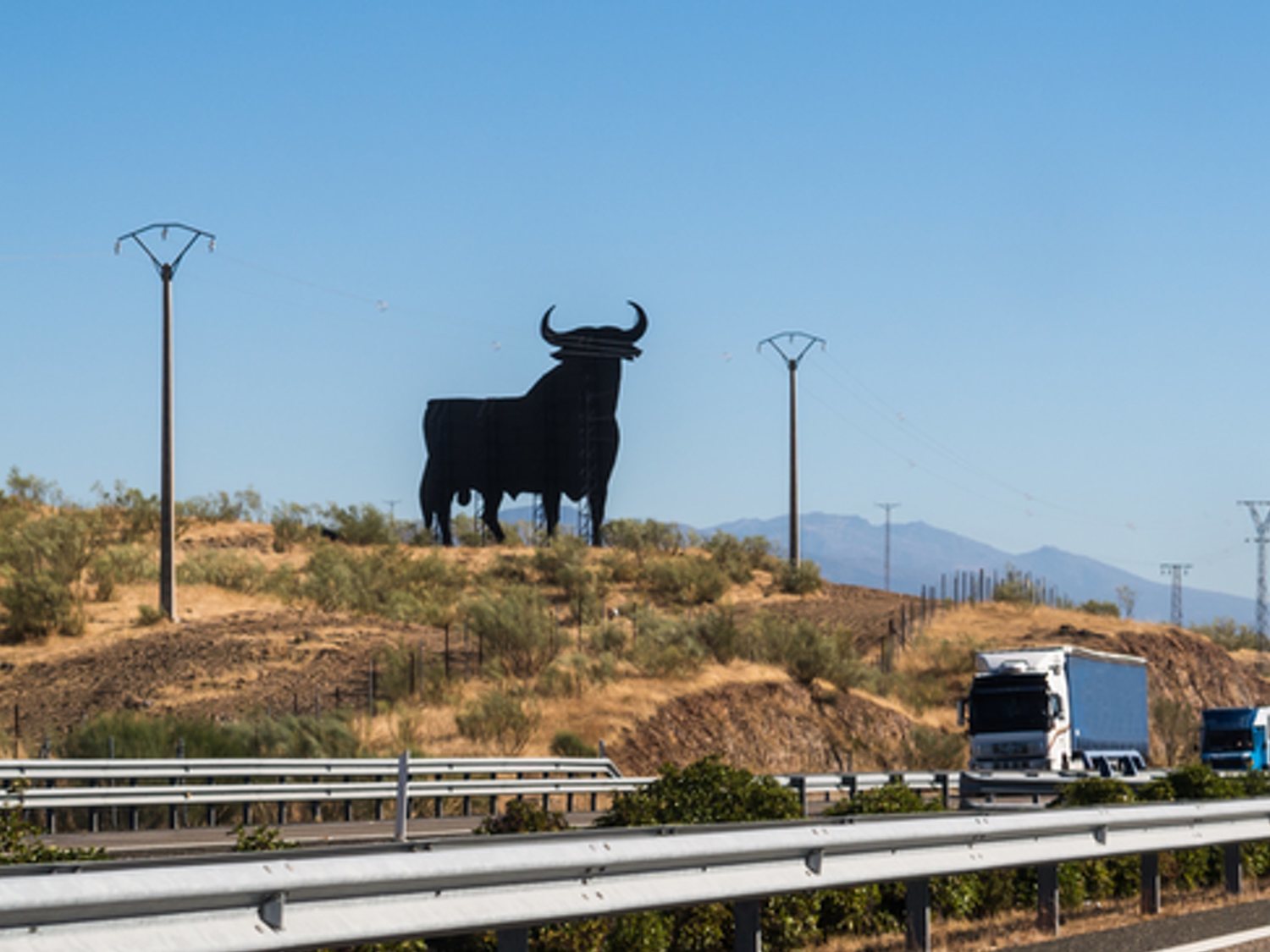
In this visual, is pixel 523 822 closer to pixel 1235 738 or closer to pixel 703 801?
pixel 703 801

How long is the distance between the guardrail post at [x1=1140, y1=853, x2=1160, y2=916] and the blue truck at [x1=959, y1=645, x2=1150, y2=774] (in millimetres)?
22630

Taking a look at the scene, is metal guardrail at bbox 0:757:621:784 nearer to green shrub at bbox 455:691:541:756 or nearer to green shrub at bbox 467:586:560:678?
green shrub at bbox 455:691:541:756

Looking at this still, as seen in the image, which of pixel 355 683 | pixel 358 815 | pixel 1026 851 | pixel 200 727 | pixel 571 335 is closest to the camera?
pixel 1026 851

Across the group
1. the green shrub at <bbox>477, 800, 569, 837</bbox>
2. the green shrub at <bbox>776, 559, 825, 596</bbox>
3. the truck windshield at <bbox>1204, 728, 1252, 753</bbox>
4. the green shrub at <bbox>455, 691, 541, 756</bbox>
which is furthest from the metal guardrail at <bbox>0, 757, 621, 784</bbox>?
the green shrub at <bbox>776, 559, 825, 596</bbox>

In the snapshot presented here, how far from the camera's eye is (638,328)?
58.8 meters

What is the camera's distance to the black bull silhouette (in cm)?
5881

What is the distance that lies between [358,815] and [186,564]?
22.1 meters

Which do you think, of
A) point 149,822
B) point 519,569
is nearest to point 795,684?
point 519,569

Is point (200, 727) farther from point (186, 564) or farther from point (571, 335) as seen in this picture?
point (571, 335)

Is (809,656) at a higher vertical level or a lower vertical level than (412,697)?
higher

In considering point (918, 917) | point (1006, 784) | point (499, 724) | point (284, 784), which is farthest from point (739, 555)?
point (918, 917)

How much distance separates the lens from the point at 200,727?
29.7 meters

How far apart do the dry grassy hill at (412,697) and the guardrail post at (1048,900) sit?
20.7 m

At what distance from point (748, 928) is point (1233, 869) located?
6.35 metres
